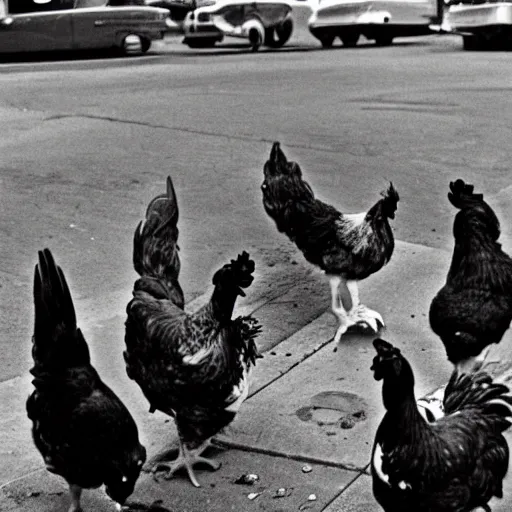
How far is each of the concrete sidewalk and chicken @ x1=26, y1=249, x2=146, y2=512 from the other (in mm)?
458

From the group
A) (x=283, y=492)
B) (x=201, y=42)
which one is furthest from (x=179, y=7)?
(x=283, y=492)

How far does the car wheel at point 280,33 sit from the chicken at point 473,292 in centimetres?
1986

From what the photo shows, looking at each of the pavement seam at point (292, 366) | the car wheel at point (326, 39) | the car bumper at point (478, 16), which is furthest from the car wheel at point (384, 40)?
the pavement seam at point (292, 366)

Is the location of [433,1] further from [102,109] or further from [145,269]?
[145,269]

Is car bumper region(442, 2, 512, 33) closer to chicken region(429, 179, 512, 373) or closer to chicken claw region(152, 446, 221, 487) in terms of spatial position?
chicken region(429, 179, 512, 373)

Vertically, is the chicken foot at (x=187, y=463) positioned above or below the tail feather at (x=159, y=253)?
below

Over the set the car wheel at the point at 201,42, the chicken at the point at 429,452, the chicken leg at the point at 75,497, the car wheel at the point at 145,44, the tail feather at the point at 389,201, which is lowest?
the car wheel at the point at 201,42

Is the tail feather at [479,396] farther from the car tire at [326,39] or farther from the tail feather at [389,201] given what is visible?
the car tire at [326,39]

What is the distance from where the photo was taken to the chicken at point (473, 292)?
5578 mm

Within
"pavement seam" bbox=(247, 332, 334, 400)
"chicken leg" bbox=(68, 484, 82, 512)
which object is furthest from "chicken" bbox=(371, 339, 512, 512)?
"pavement seam" bbox=(247, 332, 334, 400)

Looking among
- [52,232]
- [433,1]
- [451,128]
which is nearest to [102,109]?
[451,128]

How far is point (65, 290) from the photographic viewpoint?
172 inches

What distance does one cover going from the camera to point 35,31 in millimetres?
21719

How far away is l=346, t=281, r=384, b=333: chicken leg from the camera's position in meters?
6.86
